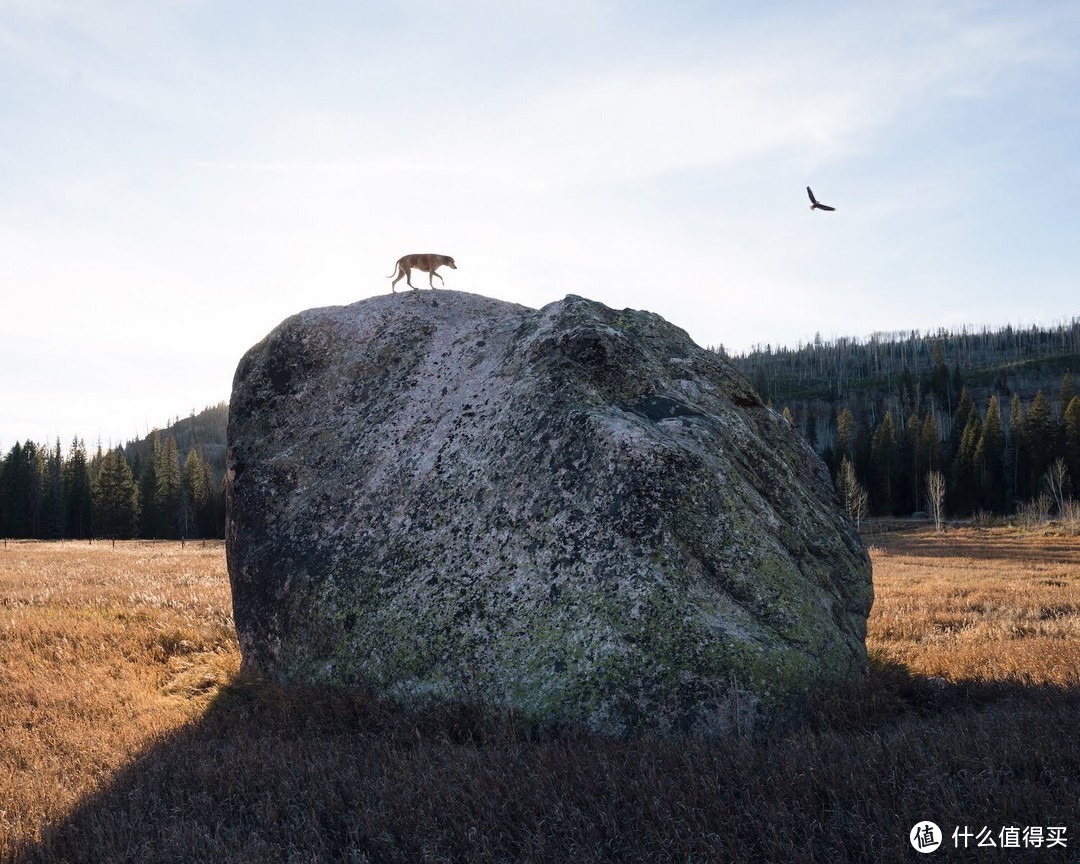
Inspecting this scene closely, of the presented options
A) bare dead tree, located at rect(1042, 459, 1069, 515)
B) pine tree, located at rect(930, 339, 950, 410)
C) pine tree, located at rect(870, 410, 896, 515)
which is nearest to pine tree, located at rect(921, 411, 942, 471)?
pine tree, located at rect(870, 410, 896, 515)

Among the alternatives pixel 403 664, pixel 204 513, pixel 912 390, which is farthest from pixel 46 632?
pixel 912 390

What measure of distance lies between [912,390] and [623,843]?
17322cm

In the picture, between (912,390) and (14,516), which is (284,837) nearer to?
(14,516)


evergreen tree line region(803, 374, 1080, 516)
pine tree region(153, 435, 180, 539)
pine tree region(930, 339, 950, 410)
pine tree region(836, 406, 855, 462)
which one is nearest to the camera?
evergreen tree line region(803, 374, 1080, 516)

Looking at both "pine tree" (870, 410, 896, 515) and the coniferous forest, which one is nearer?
the coniferous forest

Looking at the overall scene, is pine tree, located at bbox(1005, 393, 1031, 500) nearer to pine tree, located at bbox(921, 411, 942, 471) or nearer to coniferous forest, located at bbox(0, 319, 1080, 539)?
Answer: coniferous forest, located at bbox(0, 319, 1080, 539)

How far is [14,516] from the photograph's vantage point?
92.1 meters

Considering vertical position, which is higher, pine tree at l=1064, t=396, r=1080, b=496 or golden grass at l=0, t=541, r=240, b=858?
pine tree at l=1064, t=396, r=1080, b=496

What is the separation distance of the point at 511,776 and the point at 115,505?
95095 mm

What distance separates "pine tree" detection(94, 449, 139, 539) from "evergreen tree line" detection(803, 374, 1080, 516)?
80.9 metres

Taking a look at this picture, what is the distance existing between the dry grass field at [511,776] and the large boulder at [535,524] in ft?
1.53

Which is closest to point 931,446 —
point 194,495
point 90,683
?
point 194,495

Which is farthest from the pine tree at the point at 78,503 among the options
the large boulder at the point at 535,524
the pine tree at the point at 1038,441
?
the pine tree at the point at 1038,441

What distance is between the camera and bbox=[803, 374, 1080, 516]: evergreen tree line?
88.6 metres
